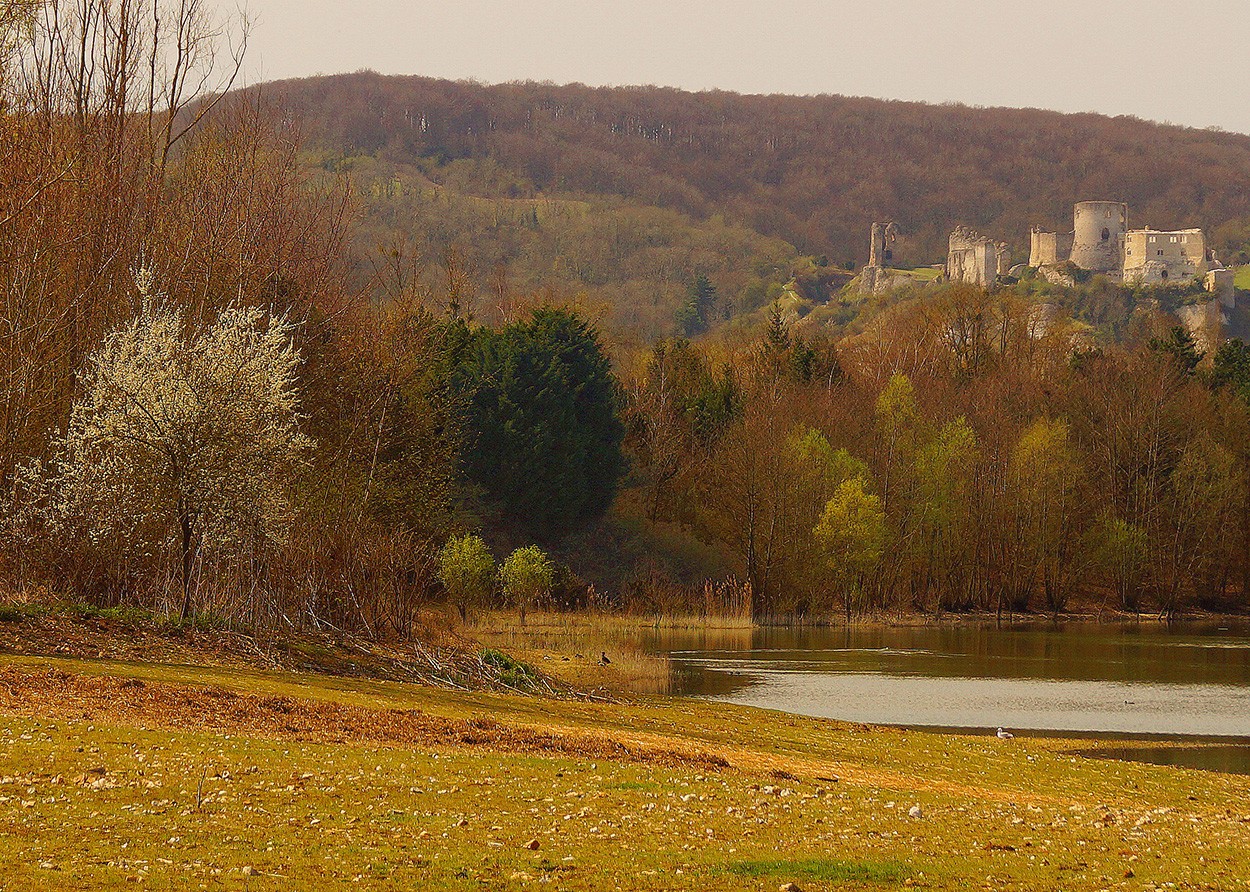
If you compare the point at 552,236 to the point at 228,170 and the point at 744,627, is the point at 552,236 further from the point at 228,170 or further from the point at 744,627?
the point at 228,170

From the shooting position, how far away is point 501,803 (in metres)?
12.3

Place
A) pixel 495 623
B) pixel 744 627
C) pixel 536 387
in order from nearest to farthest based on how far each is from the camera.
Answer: pixel 495 623, pixel 744 627, pixel 536 387

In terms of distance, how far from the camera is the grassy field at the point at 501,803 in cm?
955

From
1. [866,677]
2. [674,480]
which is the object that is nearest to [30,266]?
[866,677]

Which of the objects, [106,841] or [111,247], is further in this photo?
[111,247]

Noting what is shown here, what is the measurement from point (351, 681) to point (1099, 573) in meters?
55.8

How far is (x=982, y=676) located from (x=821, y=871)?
28.3m

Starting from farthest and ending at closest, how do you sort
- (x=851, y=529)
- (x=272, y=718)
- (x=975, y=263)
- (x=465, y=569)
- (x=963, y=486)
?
(x=975, y=263)
(x=963, y=486)
(x=851, y=529)
(x=465, y=569)
(x=272, y=718)

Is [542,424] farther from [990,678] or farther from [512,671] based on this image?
[512,671]

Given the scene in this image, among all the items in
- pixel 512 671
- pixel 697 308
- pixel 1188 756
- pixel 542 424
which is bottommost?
pixel 1188 756

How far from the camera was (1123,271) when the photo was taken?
632 feet

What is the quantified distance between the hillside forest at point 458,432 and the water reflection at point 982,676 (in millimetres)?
6933

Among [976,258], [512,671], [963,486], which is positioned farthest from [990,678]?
[976,258]

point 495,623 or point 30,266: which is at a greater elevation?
point 30,266
